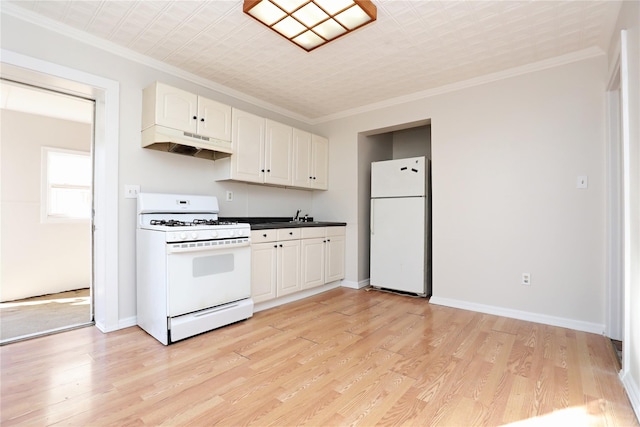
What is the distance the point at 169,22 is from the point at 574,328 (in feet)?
13.5

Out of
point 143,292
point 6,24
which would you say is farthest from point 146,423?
point 6,24

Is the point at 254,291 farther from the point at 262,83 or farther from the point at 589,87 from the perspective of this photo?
the point at 589,87

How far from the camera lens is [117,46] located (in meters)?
2.59

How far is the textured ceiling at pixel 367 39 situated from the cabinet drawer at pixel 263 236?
160cm

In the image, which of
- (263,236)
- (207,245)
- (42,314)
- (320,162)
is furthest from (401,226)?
(42,314)

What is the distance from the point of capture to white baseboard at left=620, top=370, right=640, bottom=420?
5.03 feet

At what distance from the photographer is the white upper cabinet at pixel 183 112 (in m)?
2.64

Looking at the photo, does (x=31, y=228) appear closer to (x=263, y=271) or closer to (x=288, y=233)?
(x=263, y=271)

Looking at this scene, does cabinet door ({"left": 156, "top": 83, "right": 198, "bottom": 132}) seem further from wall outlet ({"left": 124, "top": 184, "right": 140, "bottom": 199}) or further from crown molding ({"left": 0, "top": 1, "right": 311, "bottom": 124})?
wall outlet ({"left": 124, "top": 184, "right": 140, "bottom": 199})

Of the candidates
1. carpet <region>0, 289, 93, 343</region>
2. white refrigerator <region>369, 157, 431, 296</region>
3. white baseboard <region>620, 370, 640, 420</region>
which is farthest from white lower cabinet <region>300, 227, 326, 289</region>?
white baseboard <region>620, 370, 640, 420</region>

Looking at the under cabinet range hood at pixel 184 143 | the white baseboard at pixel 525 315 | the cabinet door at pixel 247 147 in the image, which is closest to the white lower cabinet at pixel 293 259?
the cabinet door at pixel 247 147

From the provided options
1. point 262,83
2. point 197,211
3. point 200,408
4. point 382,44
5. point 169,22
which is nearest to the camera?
point 200,408

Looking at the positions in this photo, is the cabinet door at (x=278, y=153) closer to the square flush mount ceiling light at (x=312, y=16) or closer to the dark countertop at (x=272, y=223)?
the dark countertop at (x=272, y=223)

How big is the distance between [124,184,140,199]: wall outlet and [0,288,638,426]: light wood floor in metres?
1.14
